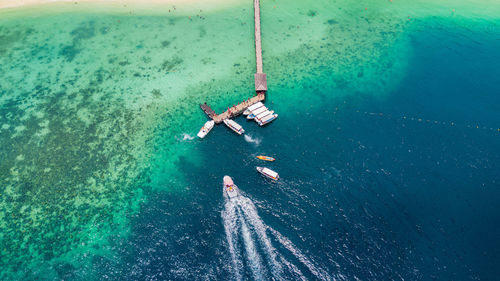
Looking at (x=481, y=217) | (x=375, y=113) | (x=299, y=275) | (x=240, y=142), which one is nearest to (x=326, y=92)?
(x=375, y=113)

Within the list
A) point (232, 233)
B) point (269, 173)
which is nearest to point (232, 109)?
point (269, 173)

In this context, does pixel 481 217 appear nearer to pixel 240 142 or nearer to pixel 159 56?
pixel 240 142

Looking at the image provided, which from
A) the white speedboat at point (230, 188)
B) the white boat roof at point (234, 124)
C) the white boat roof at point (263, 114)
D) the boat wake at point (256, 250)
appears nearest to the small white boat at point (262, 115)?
the white boat roof at point (263, 114)

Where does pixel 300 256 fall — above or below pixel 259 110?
below

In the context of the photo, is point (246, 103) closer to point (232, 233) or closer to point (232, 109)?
point (232, 109)

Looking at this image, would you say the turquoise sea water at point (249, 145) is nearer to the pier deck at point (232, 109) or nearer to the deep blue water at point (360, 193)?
the deep blue water at point (360, 193)
